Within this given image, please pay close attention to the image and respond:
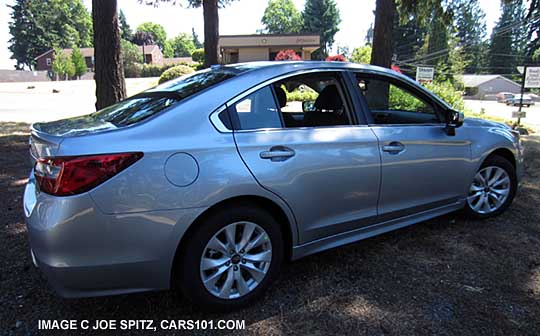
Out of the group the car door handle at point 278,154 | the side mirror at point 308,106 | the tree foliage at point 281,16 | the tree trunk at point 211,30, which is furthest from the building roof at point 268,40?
the tree foliage at point 281,16

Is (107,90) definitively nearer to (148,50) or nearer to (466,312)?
(466,312)

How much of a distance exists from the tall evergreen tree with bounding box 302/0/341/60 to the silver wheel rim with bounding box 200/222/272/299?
229ft

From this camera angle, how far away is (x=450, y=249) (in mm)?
3510

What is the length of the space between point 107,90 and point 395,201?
549 centimetres

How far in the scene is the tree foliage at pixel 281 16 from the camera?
8556 cm

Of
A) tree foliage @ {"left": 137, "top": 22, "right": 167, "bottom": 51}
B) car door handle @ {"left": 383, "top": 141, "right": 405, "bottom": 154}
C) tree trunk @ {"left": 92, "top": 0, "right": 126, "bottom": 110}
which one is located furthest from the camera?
tree foliage @ {"left": 137, "top": 22, "right": 167, "bottom": 51}

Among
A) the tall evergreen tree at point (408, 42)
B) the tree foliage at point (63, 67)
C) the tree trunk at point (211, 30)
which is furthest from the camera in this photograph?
the tall evergreen tree at point (408, 42)

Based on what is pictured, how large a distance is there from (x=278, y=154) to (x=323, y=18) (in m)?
73.3

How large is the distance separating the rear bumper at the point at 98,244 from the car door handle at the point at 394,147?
1646 millimetres

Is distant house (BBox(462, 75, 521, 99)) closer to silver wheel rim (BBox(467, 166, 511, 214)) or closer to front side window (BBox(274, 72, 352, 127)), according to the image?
silver wheel rim (BBox(467, 166, 511, 214))

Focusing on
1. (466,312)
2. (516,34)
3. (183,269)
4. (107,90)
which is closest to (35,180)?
(183,269)

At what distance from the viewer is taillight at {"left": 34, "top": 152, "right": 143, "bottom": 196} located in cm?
205

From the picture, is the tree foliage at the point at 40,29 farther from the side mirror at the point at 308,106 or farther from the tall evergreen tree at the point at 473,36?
the side mirror at the point at 308,106

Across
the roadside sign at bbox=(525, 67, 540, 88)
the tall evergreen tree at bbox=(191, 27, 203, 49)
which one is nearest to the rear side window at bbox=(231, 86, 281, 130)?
the roadside sign at bbox=(525, 67, 540, 88)
